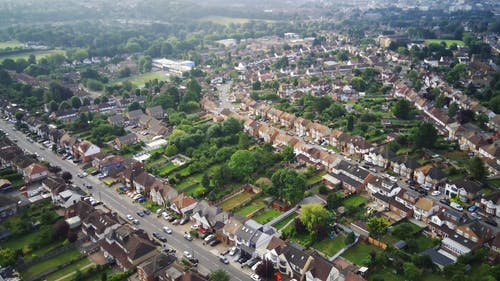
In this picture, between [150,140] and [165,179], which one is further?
[150,140]

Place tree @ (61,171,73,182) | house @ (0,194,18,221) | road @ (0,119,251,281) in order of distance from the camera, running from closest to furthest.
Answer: road @ (0,119,251,281) → house @ (0,194,18,221) → tree @ (61,171,73,182)

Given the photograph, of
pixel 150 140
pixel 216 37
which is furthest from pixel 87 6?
pixel 150 140

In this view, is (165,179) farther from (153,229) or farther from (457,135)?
(457,135)

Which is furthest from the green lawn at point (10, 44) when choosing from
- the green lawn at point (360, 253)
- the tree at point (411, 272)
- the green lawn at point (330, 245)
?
the tree at point (411, 272)

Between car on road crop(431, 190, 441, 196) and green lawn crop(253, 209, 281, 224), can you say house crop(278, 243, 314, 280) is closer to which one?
green lawn crop(253, 209, 281, 224)

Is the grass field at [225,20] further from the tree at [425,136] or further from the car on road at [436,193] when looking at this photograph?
the car on road at [436,193]

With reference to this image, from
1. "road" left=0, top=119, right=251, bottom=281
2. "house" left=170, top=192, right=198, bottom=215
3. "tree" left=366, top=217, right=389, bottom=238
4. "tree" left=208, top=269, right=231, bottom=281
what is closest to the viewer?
"tree" left=208, top=269, right=231, bottom=281

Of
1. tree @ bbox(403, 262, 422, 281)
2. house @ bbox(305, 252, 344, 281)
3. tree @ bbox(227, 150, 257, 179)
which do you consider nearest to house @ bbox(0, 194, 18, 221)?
tree @ bbox(227, 150, 257, 179)
